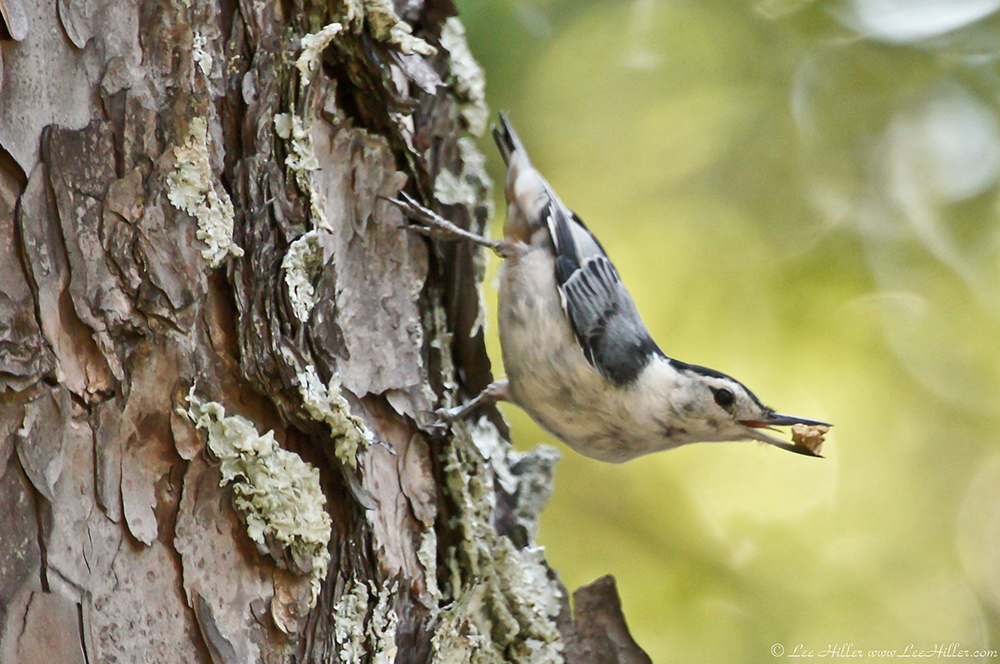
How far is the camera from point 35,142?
1028 mm

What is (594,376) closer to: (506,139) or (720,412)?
(720,412)

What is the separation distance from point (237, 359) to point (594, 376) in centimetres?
80

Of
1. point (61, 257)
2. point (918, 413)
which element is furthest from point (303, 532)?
point (918, 413)

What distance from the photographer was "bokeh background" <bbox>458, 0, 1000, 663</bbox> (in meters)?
2.59

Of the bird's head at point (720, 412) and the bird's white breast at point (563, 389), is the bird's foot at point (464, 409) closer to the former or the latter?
the bird's white breast at point (563, 389)

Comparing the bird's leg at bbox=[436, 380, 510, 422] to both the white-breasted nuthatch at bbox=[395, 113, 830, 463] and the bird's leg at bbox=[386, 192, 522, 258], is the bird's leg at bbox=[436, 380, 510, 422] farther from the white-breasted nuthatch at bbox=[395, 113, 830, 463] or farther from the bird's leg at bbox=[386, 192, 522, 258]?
the bird's leg at bbox=[386, 192, 522, 258]

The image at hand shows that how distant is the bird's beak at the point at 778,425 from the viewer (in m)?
1.62

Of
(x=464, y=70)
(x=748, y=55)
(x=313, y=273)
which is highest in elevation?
(x=748, y=55)

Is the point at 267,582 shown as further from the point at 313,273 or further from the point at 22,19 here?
the point at 22,19

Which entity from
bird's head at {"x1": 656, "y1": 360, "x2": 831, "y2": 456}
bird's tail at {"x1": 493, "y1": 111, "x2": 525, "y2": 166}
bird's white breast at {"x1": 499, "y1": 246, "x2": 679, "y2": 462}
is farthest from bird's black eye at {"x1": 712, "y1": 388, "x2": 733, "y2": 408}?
bird's tail at {"x1": 493, "y1": 111, "x2": 525, "y2": 166}

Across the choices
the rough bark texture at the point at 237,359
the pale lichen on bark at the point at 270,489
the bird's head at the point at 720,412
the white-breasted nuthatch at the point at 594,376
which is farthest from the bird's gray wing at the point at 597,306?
the pale lichen on bark at the point at 270,489

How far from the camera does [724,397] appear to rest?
1.67 m

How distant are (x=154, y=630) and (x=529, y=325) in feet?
3.32

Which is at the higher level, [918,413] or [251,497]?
[918,413]
